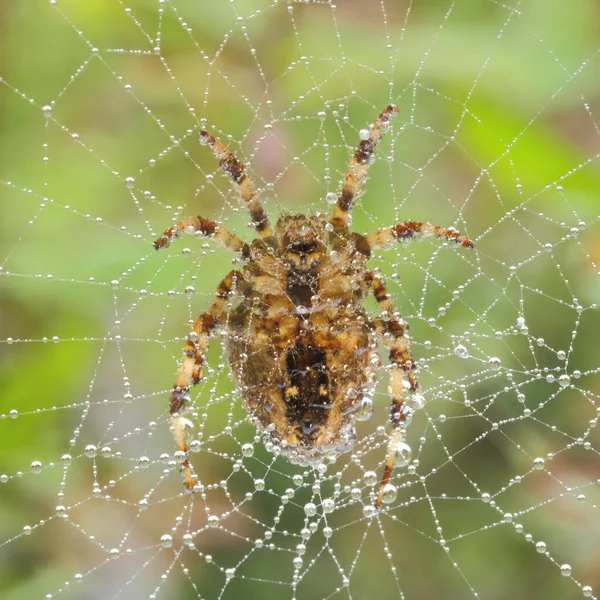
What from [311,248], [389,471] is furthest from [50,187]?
[389,471]

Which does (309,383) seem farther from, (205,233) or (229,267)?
(229,267)

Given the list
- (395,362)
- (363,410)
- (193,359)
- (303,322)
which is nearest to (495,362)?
(395,362)

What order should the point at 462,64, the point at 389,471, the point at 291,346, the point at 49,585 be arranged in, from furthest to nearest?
the point at 49,585
the point at 462,64
the point at 389,471
the point at 291,346

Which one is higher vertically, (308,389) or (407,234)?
(407,234)

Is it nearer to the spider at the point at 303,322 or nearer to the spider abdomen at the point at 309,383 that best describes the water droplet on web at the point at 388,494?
the spider at the point at 303,322

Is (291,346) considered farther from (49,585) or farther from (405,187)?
(49,585)

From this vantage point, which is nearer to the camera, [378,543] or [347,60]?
[347,60]

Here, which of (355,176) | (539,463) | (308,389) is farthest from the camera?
(539,463)
